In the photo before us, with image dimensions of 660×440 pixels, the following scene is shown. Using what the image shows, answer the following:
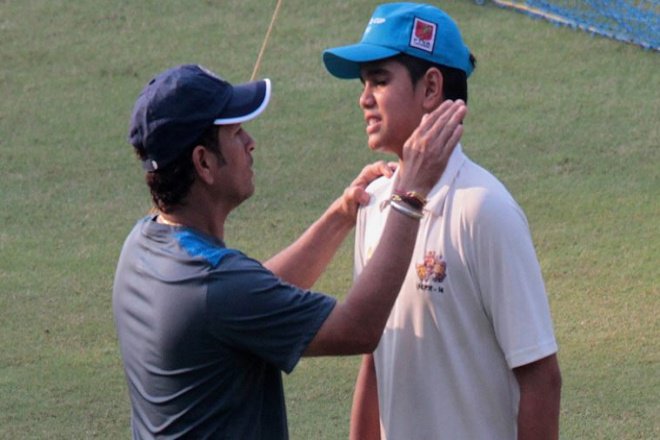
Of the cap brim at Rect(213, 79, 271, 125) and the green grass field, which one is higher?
the cap brim at Rect(213, 79, 271, 125)

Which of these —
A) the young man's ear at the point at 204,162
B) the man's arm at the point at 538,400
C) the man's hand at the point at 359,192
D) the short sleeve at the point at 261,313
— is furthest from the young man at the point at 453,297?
the young man's ear at the point at 204,162

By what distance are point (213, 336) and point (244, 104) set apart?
55 cm

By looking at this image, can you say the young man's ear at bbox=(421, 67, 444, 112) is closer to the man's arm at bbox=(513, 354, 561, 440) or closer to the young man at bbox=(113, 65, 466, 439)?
the young man at bbox=(113, 65, 466, 439)

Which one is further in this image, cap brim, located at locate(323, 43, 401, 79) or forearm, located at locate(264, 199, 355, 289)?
forearm, located at locate(264, 199, 355, 289)

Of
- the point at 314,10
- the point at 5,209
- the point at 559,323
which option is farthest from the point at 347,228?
the point at 314,10

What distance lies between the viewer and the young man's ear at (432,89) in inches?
123

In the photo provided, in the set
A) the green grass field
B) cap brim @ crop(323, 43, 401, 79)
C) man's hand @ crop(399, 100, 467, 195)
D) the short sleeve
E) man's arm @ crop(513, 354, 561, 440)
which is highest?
cap brim @ crop(323, 43, 401, 79)

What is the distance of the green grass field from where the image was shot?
5.97 meters

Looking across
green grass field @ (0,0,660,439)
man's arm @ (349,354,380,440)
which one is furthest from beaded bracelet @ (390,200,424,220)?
green grass field @ (0,0,660,439)

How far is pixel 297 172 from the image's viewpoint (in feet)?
28.8

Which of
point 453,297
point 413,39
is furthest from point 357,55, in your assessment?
point 453,297

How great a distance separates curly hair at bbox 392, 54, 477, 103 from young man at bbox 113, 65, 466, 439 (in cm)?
35

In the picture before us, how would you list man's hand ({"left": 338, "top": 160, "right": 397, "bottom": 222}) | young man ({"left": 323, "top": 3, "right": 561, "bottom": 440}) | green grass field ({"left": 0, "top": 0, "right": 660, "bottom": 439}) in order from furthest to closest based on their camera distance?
1. green grass field ({"left": 0, "top": 0, "right": 660, "bottom": 439})
2. man's hand ({"left": 338, "top": 160, "right": 397, "bottom": 222})
3. young man ({"left": 323, "top": 3, "right": 561, "bottom": 440})

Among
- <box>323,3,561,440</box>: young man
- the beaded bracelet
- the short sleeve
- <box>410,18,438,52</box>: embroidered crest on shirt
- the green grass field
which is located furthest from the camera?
the green grass field
